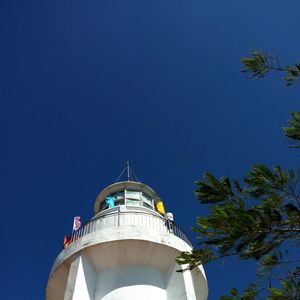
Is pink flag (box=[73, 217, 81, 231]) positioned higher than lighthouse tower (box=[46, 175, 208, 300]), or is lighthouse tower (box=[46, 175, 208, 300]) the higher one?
pink flag (box=[73, 217, 81, 231])

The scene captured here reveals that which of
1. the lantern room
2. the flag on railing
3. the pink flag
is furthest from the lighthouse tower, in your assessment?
the lantern room

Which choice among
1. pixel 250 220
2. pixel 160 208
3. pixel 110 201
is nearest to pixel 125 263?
pixel 110 201

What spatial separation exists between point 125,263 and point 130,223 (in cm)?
143

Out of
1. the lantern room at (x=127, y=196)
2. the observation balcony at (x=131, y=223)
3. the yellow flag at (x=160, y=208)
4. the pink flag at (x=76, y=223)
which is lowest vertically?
the observation balcony at (x=131, y=223)

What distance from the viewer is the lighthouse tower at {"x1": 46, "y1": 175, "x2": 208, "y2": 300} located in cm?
1256

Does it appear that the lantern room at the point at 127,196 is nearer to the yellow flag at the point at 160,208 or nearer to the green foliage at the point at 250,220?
the yellow flag at the point at 160,208

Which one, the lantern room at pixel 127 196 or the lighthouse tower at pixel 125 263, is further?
the lantern room at pixel 127 196

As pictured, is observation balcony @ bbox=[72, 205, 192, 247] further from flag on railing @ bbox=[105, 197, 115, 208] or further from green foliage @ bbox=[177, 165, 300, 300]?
green foliage @ bbox=[177, 165, 300, 300]

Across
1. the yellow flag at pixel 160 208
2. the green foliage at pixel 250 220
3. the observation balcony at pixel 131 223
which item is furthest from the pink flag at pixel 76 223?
the green foliage at pixel 250 220

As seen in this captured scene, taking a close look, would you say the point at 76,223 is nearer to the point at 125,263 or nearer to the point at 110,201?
the point at 110,201

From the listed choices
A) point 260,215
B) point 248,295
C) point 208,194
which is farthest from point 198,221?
point 248,295

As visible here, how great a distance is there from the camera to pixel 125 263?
1333 centimetres

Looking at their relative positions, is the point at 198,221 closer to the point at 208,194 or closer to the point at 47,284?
the point at 208,194

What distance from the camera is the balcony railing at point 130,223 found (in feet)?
45.6
